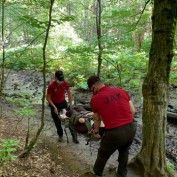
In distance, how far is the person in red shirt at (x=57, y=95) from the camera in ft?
18.0

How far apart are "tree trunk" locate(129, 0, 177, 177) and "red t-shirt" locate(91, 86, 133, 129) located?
487mm

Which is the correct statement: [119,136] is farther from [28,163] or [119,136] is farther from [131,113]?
[28,163]

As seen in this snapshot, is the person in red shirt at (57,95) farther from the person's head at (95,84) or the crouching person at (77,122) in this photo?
the person's head at (95,84)

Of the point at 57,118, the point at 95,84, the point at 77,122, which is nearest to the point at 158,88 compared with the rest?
the point at 95,84

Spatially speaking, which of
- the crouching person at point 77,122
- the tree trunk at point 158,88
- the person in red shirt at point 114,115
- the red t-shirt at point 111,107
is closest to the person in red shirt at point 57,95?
the crouching person at point 77,122

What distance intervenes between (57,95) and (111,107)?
2.51 meters

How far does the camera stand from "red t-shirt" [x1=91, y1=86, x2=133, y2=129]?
3.54m

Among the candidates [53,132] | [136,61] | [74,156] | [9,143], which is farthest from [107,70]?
[9,143]

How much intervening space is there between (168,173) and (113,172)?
1.01m

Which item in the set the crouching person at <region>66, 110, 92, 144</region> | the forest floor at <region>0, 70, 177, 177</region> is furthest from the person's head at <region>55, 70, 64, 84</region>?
the forest floor at <region>0, 70, 177, 177</region>

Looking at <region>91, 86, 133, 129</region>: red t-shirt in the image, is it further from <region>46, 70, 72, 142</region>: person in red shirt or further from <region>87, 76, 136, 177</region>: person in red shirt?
<region>46, 70, 72, 142</region>: person in red shirt

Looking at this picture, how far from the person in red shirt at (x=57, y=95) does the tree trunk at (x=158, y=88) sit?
2.36 metres

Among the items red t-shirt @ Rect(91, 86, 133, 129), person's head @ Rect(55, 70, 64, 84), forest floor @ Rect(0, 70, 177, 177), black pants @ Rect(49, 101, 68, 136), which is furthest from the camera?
black pants @ Rect(49, 101, 68, 136)

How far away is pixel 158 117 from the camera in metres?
3.79
